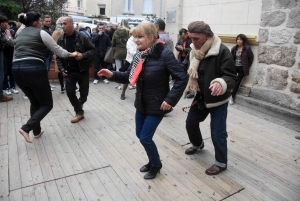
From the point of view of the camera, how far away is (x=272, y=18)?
540 centimetres

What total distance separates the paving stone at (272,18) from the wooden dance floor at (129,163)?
2.17 metres

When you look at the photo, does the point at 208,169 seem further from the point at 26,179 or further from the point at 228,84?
the point at 26,179

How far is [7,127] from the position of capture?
4.37 m

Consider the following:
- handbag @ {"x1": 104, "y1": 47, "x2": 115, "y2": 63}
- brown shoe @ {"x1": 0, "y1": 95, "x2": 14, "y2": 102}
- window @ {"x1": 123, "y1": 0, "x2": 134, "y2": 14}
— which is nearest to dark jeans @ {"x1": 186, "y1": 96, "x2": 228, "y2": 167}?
brown shoe @ {"x1": 0, "y1": 95, "x2": 14, "y2": 102}

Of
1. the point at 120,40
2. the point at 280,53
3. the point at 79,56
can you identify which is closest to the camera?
the point at 79,56

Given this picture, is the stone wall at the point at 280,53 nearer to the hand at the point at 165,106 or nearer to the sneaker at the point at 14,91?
the hand at the point at 165,106

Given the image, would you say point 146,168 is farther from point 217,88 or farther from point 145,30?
point 145,30

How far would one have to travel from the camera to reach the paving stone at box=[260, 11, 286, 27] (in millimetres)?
5230

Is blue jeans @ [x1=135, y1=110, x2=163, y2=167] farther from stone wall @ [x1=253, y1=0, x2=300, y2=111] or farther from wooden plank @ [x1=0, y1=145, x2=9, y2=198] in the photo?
stone wall @ [x1=253, y1=0, x2=300, y2=111]

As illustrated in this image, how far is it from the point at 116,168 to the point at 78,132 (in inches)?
54.0

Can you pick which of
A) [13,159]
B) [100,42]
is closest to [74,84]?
[13,159]

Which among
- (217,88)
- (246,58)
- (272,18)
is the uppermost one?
(272,18)

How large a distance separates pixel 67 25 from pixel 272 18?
4.23 meters

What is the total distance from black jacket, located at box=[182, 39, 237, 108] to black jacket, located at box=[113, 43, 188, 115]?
329 mm
